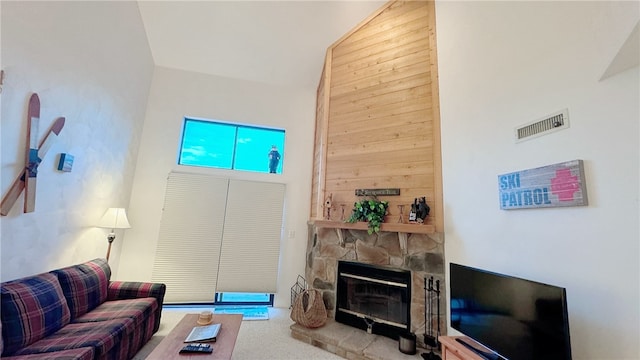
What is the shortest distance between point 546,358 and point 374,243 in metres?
1.79

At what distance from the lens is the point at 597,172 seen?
5.12 feet

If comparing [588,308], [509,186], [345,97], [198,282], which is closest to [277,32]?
[345,97]

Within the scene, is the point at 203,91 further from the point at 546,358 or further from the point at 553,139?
the point at 546,358

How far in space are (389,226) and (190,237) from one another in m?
3.04

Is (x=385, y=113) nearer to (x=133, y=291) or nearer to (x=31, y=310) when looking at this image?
(x=133, y=291)

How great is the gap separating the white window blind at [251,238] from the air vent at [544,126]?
3.30 metres

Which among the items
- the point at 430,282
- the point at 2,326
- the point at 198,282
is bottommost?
the point at 198,282

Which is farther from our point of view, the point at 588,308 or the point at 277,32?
the point at 277,32

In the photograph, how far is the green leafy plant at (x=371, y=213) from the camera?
295cm

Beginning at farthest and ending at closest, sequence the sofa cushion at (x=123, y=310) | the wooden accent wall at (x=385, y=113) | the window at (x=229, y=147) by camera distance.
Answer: the window at (x=229, y=147)
the wooden accent wall at (x=385, y=113)
the sofa cushion at (x=123, y=310)

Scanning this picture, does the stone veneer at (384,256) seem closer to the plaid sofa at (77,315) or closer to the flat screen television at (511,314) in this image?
the flat screen television at (511,314)

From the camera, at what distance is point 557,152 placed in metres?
1.79

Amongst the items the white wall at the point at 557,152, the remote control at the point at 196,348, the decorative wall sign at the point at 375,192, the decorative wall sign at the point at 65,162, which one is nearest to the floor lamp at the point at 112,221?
the decorative wall sign at the point at 65,162

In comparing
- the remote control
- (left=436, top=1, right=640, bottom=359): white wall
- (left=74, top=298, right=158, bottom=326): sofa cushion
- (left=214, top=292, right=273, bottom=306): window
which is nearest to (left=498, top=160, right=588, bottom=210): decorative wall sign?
(left=436, top=1, right=640, bottom=359): white wall
